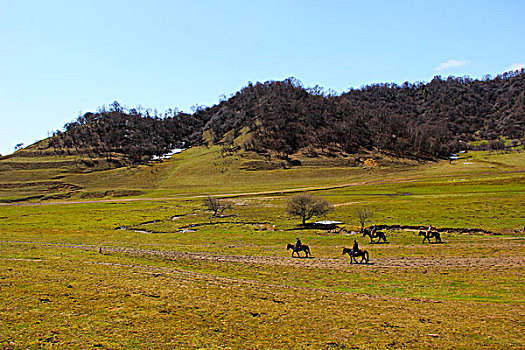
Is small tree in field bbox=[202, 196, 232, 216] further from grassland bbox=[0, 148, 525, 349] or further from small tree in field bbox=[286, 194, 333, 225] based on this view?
grassland bbox=[0, 148, 525, 349]

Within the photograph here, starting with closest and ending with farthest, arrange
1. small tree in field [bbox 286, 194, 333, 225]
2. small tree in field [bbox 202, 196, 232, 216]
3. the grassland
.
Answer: the grassland < small tree in field [bbox 286, 194, 333, 225] < small tree in field [bbox 202, 196, 232, 216]

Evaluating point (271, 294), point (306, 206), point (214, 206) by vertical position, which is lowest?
point (306, 206)

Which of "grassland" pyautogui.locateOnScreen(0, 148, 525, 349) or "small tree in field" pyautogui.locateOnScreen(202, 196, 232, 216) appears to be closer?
"grassland" pyautogui.locateOnScreen(0, 148, 525, 349)

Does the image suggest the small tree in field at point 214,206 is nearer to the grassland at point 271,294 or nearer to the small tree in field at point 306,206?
the small tree in field at point 306,206

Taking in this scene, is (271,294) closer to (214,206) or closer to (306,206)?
(306,206)

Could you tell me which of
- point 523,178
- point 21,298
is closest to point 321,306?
point 21,298

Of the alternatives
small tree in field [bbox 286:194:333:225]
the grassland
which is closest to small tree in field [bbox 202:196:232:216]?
small tree in field [bbox 286:194:333:225]

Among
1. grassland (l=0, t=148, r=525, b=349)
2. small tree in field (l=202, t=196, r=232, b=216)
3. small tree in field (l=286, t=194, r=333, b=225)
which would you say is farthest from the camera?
small tree in field (l=202, t=196, r=232, b=216)

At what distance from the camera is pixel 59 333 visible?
1369 centimetres

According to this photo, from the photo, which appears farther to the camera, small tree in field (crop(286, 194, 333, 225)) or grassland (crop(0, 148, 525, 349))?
small tree in field (crop(286, 194, 333, 225))

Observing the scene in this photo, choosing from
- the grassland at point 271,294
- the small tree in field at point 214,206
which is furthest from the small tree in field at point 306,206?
the small tree in field at point 214,206

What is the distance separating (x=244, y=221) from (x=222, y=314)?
54365 mm

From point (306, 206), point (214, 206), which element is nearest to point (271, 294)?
point (306, 206)

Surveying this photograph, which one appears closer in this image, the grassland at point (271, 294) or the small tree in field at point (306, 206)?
the grassland at point (271, 294)
